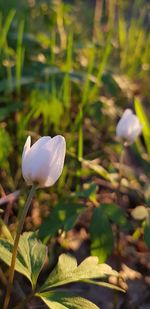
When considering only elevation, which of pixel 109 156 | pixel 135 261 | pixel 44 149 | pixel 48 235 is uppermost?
pixel 44 149

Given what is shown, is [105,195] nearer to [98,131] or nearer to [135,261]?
[135,261]

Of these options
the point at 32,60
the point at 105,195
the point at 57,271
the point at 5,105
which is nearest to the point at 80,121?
the point at 105,195

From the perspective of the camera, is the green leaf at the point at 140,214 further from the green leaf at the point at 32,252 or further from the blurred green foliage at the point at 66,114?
the green leaf at the point at 32,252

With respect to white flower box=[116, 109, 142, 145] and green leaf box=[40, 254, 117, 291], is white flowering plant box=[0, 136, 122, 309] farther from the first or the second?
white flower box=[116, 109, 142, 145]

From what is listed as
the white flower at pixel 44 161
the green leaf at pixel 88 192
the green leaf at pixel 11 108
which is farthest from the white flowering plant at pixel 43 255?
the green leaf at pixel 11 108

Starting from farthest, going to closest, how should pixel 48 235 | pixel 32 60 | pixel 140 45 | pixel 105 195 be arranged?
pixel 140 45 → pixel 32 60 → pixel 105 195 → pixel 48 235

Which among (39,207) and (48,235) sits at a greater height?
(48,235)

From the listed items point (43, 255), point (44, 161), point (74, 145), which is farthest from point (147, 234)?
point (74, 145)
